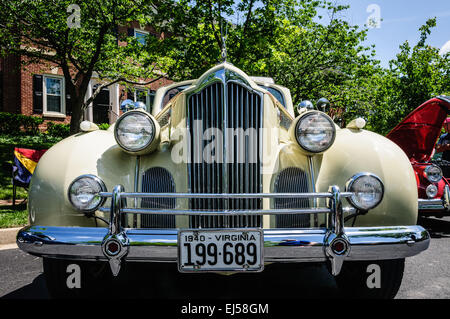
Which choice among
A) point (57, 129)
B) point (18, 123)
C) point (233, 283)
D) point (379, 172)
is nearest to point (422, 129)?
point (379, 172)

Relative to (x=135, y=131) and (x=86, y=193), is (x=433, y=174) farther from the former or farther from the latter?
(x=86, y=193)

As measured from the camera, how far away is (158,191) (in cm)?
229

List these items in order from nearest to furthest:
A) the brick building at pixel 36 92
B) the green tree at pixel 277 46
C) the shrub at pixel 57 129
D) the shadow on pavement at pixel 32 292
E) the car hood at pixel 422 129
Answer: the shadow on pavement at pixel 32 292
the car hood at pixel 422 129
the green tree at pixel 277 46
the brick building at pixel 36 92
the shrub at pixel 57 129

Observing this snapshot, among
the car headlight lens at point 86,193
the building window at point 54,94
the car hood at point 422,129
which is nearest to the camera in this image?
the car headlight lens at point 86,193

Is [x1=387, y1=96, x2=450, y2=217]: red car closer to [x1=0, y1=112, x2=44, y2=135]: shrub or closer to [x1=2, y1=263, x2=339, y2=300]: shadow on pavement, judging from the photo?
[x1=2, y1=263, x2=339, y2=300]: shadow on pavement

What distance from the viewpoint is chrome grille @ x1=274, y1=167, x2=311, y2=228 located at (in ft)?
7.27

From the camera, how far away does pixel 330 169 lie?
7.42 feet

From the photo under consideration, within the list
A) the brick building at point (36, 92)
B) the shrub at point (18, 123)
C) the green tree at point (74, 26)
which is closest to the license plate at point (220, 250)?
the green tree at point (74, 26)

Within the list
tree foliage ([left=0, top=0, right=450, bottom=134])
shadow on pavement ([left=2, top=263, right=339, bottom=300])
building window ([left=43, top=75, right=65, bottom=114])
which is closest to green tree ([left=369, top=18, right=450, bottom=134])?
tree foliage ([left=0, top=0, right=450, bottom=134])

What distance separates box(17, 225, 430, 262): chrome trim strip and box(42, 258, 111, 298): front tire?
34 centimetres

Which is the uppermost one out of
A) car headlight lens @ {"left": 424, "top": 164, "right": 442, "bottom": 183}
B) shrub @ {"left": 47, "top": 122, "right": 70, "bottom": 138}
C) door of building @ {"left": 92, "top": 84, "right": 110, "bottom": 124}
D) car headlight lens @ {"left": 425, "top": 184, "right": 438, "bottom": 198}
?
door of building @ {"left": 92, "top": 84, "right": 110, "bottom": 124}

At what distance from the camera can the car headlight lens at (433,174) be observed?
492 centimetres

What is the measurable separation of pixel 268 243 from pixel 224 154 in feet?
2.05

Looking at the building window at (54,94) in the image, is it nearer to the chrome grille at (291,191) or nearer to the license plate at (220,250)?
the chrome grille at (291,191)
